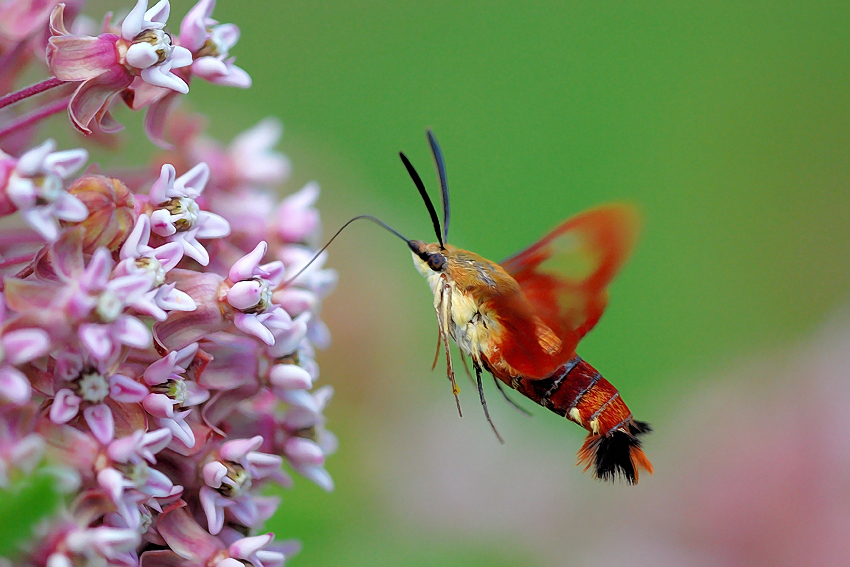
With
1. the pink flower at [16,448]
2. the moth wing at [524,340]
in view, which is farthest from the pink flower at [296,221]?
the pink flower at [16,448]

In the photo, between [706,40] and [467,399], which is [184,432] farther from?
[706,40]

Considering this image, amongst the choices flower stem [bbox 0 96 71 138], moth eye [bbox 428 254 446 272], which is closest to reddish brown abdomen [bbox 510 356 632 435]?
moth eye [bbox 428 254 446 272]

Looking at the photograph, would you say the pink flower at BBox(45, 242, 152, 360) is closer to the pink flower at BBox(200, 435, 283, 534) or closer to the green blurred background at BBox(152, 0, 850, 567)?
the pink flower at BBox(200, 435, 283, 534)

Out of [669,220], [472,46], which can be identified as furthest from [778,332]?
[472,46]

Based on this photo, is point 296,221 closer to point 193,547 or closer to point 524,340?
point 524,340

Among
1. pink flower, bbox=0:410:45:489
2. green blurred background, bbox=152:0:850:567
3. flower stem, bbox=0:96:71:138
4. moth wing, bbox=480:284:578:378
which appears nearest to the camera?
pink flower, bbox=0:410:45:489

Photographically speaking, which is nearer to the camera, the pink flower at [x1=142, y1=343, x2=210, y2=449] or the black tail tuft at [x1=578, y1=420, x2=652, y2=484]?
the pink flower at [x1=142, y1=343, x2=210, y2=449]

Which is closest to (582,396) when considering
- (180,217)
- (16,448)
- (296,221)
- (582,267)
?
(582,267)

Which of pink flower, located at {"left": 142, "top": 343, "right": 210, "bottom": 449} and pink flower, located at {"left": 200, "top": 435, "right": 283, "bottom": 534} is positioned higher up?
pink flower, located at {"left": 142, "top": 343, "right": 210, "bottom": 449}
